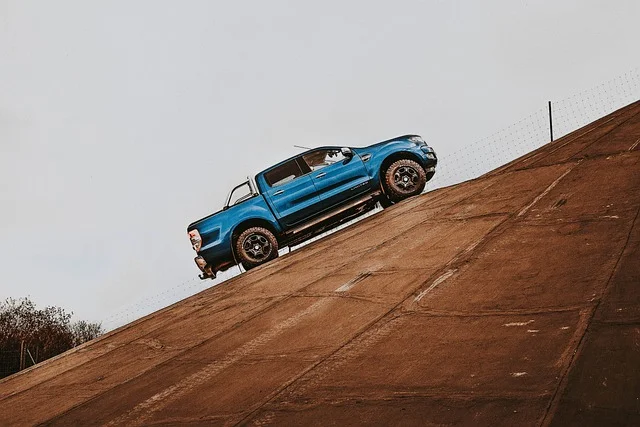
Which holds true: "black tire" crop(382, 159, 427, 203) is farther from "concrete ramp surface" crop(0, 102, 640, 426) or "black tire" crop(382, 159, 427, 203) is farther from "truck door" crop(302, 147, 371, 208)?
"concrete ramp surface" crop(0, 102, 640, 426)

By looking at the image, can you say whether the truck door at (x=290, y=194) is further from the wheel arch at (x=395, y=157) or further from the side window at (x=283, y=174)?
the wheel arch at (x=395, y=157)

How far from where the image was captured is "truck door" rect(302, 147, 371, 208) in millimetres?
12602

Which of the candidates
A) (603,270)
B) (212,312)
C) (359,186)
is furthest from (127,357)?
(359,186)

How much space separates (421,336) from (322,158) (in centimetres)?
787

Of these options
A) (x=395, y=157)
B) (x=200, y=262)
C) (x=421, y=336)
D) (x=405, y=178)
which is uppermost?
(x=395, y=157)

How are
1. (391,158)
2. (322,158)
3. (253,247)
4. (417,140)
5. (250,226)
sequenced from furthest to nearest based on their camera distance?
(417,140)
(391,158)
(322,158)
(250,226)
(253,247)

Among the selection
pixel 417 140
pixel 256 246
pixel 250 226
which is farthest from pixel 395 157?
pixel 256 246

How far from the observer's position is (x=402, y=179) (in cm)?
1320

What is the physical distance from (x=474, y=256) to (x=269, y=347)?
2671mm

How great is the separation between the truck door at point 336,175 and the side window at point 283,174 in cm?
26

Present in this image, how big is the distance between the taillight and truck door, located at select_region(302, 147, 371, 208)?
253cm

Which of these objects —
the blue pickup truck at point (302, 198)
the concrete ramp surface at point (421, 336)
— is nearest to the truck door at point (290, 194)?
the blue pickup truck at point (302, 198)

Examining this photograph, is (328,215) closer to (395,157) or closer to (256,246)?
(256,246)

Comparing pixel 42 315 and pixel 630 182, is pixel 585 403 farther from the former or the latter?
pixel 42 315
